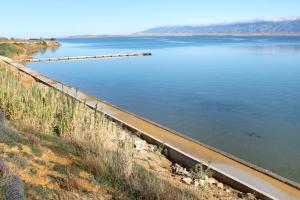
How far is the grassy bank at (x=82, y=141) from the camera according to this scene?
762cm

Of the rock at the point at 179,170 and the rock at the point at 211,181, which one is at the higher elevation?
the rock at the point at 211,181

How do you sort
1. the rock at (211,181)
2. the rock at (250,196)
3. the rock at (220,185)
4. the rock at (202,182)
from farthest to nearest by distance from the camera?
the rock at (211,181) < the rock at (220,185) < the rock at (202,182) < the rock at (250,196)

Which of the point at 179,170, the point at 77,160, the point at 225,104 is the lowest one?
the point at 225,104

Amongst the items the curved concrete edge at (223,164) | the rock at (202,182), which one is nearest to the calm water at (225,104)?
the curved concrete edge at (223,164)

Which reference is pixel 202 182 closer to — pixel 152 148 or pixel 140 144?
pixel 152 148

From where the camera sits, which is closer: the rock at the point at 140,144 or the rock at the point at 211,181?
the rock at the point at 211,181

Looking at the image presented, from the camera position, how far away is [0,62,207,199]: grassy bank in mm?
7617

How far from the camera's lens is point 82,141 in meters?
9.85

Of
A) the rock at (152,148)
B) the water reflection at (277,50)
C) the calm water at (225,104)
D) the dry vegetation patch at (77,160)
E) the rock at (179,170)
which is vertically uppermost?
the dry vegetation patch at (77,160)

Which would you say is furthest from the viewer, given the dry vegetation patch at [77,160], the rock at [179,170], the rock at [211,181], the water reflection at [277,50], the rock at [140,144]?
the water reflection at [277,50]

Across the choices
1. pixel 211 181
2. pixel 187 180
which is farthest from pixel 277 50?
pixel 187 180

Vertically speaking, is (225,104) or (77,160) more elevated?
(77,160)

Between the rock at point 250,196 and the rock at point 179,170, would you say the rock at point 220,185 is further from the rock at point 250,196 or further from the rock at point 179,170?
the rock at point 179,170

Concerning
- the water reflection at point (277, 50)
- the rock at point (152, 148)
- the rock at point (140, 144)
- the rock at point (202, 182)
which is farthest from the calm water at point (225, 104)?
the water reflection at point (277, 50)
